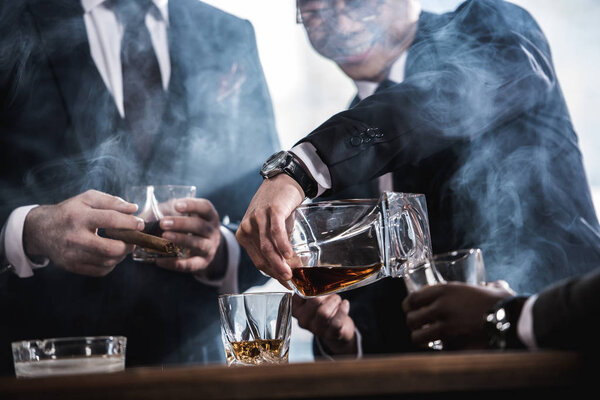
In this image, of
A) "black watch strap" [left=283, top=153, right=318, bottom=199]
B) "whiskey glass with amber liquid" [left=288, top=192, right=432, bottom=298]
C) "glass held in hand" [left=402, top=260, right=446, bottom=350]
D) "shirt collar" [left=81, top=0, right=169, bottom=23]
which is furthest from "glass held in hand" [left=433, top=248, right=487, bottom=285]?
"shirt collar" [left=81, top=0, right=169, bottom=23]

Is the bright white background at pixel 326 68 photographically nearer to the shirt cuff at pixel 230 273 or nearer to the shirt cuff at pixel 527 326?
the shirt cuff at pixel 230 273

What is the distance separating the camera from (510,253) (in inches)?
55.7

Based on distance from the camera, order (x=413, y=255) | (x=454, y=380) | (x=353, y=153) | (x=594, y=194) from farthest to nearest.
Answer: (x=594, y=194)
(x=353, y=153)
(x=413, y=255)
(x=454, y=380)

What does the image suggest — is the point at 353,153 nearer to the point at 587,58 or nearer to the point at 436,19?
the point at 436,19

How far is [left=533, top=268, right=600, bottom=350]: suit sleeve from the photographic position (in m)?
0.40

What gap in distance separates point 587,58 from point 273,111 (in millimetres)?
778

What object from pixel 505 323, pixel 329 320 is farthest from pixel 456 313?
pixel 329 320

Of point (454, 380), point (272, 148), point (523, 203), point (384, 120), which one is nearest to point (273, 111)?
point (272, 148)

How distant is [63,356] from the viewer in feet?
2.01

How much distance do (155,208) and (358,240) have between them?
1.97 ft

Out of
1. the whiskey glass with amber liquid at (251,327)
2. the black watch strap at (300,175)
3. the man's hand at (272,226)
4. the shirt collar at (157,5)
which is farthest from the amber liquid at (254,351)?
the shirt collar at (157,5)

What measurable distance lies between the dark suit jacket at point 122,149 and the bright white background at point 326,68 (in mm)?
42

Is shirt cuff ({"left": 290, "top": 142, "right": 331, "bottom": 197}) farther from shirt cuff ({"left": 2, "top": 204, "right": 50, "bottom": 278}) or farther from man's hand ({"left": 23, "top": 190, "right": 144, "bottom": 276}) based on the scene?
shirt cuff ({"left": 2, "top": 204, "right": 50, "bottom": 278})

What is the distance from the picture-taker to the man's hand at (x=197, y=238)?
133cm
